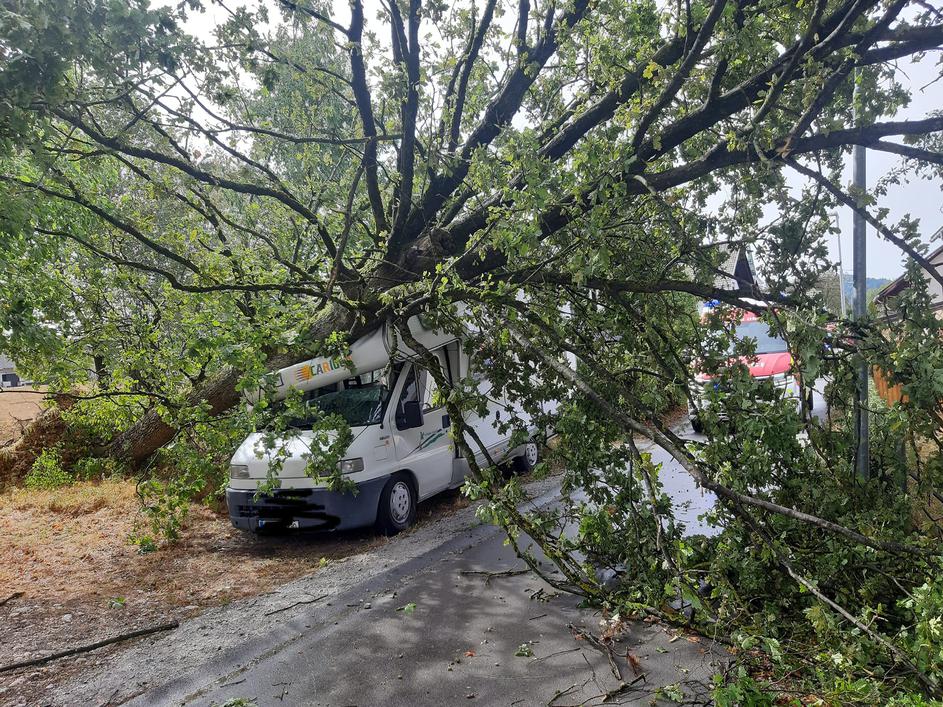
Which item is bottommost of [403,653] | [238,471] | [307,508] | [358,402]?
[403,653]

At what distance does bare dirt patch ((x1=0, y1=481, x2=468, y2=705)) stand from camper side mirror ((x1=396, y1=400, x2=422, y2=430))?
1327mm

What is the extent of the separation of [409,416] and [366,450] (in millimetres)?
704

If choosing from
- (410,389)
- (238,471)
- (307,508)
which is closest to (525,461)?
(410,389)

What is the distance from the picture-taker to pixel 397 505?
795 cm

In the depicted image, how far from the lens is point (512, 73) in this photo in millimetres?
7828

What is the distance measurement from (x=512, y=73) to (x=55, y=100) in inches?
203

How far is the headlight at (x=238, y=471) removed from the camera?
764 cm

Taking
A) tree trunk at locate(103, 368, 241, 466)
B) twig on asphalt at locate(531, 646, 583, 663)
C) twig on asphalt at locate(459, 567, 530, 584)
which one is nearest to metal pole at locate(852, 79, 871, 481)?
twig on asphalt at locate(531, 646, 583, 663)

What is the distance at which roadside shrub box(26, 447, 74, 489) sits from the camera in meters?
10.9

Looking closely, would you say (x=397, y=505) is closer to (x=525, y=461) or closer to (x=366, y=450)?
(x=366, y=450)

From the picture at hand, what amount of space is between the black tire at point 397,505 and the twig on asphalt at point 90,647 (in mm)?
2711

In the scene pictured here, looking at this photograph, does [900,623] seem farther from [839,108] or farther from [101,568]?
[101,568]

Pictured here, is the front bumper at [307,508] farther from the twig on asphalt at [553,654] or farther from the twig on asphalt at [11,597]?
the twig on asphalt at [553,654]

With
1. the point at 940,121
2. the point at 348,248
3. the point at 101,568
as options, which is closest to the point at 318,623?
the point at 101,568
